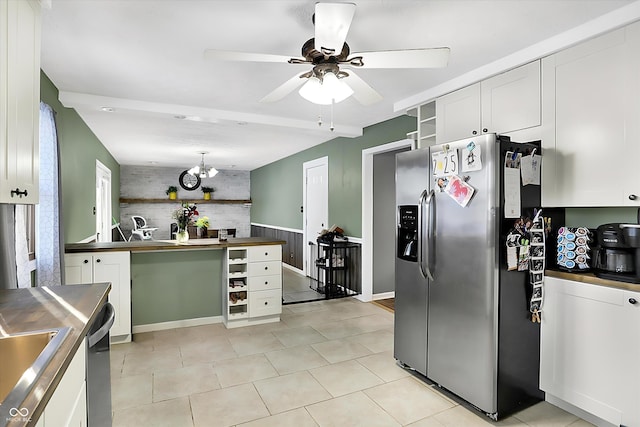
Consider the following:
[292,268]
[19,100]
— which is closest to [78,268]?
[19,100]

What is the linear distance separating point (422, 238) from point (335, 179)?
3155 mm

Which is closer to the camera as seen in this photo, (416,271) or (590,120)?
(590,120)

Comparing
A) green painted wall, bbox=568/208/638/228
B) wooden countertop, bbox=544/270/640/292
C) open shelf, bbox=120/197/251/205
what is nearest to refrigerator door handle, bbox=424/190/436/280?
wooden countertop, bbox=544/270/640/292

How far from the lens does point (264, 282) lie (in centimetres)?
389

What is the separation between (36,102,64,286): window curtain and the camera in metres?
2.69

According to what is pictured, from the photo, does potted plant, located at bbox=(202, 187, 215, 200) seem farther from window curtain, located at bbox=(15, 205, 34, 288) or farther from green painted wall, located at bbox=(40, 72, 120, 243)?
window curtain, located at bbox=(15, 205, 34, 288)

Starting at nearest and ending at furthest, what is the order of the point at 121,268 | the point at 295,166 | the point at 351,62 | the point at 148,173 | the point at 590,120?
the point at 351,62
the point at 590,120
the point at 121,268
the point at 295,166
the point at 148,173

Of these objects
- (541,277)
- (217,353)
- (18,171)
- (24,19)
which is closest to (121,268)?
(217,353)

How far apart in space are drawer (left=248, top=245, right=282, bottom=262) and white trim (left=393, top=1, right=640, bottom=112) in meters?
2.16

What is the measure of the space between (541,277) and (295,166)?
5.29m

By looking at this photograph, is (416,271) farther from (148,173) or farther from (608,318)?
(148,173)

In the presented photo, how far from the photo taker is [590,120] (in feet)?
7.09

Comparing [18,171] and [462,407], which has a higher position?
[18,171]

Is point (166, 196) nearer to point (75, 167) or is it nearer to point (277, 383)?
point (75, 167)
